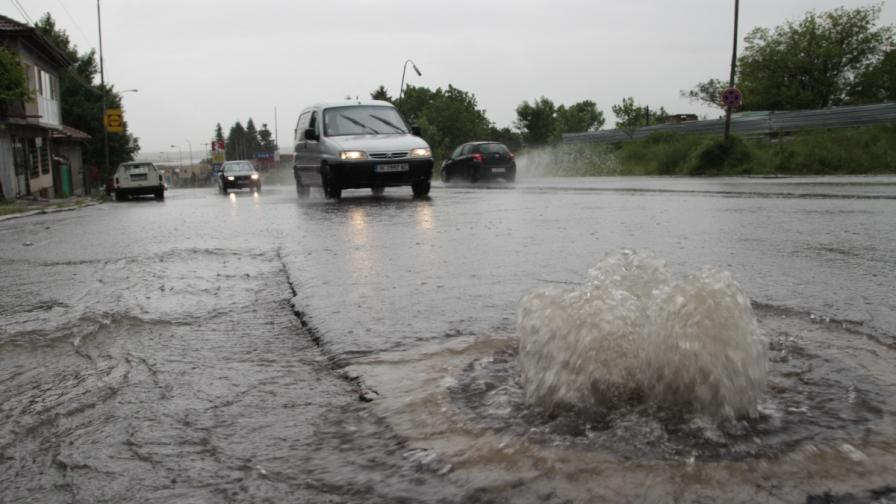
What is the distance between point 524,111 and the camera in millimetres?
114562

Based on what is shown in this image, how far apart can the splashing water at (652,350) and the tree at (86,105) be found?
5702cm

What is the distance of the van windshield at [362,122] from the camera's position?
50.4 feet

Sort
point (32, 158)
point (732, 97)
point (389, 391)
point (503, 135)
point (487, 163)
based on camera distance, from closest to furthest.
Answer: point (389, 391), point (487, 163), point (732, 97), point (32, 158), point (503, 135)

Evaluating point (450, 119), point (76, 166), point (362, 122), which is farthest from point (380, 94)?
point (362, 122)

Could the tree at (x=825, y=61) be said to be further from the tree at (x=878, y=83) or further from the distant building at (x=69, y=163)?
the distant building at (x=69, y=163)

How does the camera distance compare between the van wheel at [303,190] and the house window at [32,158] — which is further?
the house window at [32,158]

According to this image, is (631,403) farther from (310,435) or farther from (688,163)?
(688,163)

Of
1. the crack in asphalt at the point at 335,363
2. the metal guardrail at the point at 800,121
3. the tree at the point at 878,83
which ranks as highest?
the tree at the point at 878,83

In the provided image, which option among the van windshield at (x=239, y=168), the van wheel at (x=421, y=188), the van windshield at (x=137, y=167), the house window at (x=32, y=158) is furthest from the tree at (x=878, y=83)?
the house window at (x=32, y=158)

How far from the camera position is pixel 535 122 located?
114125mm

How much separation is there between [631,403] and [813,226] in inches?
251

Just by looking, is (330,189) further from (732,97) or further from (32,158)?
(32,158)

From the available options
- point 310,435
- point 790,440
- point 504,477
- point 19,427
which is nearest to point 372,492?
point 504,477

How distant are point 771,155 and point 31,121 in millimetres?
28974
